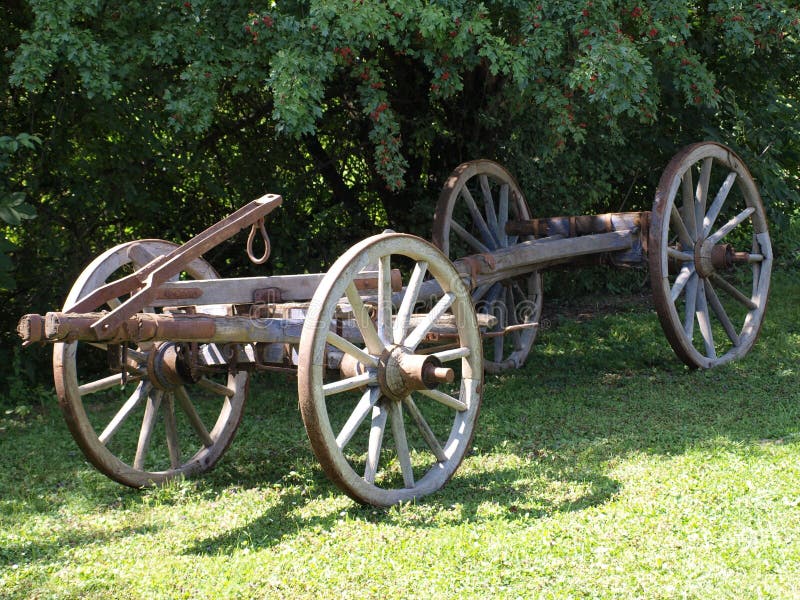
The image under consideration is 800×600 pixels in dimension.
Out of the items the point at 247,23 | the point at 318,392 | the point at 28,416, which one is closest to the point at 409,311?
the point at 318,392

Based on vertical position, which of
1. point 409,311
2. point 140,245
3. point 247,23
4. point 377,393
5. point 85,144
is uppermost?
point 247,23

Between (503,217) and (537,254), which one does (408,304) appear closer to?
(537,254)

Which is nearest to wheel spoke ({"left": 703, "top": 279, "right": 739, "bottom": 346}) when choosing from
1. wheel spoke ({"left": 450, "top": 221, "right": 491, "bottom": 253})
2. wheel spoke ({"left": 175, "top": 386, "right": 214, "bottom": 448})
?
wheel spoke ({"left": 450, "top": 221, "right": 491, "bottom": 253})

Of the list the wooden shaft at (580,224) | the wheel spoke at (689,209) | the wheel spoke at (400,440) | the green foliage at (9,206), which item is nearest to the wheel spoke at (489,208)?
the wooden shaft at (580,224)

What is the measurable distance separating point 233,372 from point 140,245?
0.92 metres

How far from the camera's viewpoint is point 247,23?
256 inches

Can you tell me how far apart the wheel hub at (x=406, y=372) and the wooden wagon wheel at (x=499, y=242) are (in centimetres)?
293

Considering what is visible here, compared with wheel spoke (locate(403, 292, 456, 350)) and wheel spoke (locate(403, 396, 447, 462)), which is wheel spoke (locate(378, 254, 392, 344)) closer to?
wheel spoke (locate(403, 292, 456, 350))

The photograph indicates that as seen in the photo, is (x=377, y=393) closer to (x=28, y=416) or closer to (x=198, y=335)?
(x=198, y=335)

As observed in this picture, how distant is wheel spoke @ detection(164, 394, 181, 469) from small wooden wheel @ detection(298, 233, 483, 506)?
106 centimetres

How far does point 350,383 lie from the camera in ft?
15.2

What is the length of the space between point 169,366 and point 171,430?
45 centimetres

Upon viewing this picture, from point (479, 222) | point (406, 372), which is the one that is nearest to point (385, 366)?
point (406, 372)

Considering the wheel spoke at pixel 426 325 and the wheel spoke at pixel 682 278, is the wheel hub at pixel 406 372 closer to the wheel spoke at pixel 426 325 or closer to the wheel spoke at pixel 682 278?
the wheel spoke at pixel 426 325
